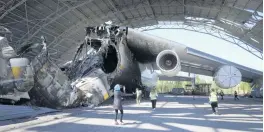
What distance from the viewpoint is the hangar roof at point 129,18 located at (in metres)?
34.2

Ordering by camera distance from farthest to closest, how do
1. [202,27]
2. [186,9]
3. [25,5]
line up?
[202,27], [186,9], [25,5]

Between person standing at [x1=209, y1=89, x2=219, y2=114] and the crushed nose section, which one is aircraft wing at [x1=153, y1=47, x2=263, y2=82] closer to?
person standing at [x1=209, y1=89, x2=219, y2=114]

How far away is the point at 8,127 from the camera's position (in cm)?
939

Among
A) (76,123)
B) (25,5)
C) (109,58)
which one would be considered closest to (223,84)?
(109,58)

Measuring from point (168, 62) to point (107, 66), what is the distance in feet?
12.3

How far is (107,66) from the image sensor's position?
671 inches

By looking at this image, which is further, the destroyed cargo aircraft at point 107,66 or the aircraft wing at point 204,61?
the aircraft wing at point 204,61

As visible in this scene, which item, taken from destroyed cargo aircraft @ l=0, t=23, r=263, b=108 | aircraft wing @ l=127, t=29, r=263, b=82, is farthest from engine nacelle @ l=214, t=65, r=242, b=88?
aircraft wing @ l=127, t=29, r=263, b=82

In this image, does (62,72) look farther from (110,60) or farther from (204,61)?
(204,61)

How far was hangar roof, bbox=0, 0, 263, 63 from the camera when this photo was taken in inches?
1346

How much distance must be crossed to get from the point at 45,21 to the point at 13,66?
2916 centimetres

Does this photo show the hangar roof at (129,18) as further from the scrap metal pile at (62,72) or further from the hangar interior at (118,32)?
the scrap metal pile at (62,72)

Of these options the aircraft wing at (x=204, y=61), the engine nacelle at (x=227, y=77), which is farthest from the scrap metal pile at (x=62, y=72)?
the engine nacelle at (x=227, y=77)

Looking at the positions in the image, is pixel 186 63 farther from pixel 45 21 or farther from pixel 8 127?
A: pixel 45 21
